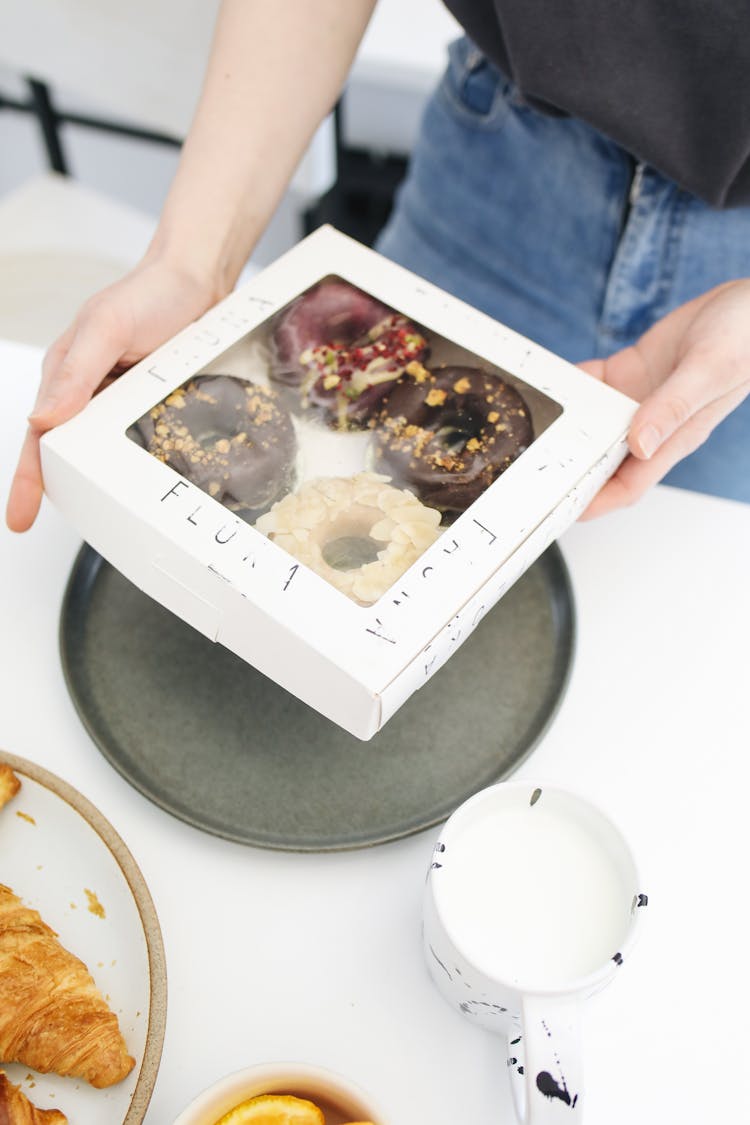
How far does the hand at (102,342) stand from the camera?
1.59 ft

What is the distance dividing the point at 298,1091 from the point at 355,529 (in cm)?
23

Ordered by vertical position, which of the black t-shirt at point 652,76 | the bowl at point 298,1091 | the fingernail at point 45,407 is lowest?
the bowl at point 298,1091

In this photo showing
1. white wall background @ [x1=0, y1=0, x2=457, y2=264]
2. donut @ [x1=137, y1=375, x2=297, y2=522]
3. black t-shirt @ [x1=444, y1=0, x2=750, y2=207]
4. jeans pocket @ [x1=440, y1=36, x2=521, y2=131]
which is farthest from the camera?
white wall background @ [x1=0, y1=0, x2=457, y2=264]

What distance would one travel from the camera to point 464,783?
488 millimetres

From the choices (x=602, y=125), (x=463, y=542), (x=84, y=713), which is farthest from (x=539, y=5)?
(x=84, y=713)

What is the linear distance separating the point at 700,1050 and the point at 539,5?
59cm

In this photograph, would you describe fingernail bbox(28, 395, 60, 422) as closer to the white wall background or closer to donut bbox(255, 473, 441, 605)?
donut bbox(255, 473, 441, 605)

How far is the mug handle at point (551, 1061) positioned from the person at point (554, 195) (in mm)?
264

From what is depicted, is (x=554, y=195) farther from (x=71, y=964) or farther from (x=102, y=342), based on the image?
(x=71, y=964)

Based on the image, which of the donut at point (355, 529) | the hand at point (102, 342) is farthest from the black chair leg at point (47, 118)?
the donut at point (355, 529)

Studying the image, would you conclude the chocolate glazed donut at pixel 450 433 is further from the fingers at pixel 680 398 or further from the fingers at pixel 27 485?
the fingers at pixel 27 485

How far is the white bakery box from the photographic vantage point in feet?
1.33

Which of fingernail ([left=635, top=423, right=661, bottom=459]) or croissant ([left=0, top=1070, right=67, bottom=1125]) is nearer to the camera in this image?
croissant ([left=0, top=1070, right=67, bottom=1125])

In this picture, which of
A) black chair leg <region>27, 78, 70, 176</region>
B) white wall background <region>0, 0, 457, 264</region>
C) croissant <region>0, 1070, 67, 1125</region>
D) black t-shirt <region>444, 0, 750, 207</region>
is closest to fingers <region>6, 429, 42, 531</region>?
croissant <region>0, 1070, 67, 1125</region>
